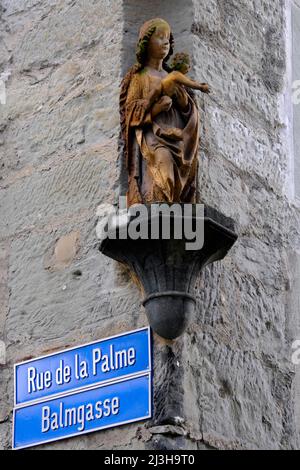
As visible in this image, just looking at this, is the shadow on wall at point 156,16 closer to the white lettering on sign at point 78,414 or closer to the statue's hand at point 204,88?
the statue's hand at point 204,88

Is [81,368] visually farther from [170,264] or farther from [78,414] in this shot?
[170,264]

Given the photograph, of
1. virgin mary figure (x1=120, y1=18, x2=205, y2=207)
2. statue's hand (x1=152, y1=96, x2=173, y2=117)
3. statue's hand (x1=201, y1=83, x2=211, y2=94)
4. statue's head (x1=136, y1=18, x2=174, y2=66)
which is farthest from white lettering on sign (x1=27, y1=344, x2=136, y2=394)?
statue's head (x1=136, y1=18, x2=174, y2=66)

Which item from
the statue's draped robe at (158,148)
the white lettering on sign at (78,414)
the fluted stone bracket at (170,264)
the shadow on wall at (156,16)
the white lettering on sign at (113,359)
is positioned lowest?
the white lettering on sign at (78,414)

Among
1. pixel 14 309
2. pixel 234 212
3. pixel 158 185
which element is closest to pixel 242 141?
pixel 234 212

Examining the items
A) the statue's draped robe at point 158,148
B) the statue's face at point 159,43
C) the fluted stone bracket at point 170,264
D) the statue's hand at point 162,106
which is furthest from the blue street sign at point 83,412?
the statue's face at point 159,43

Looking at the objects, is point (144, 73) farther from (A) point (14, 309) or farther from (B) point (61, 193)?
(A) point (14, 309)

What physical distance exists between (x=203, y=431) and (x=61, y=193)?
1.11 meters

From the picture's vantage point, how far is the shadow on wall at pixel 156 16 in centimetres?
562

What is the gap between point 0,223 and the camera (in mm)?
5773

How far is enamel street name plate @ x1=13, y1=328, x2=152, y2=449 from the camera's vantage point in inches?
199

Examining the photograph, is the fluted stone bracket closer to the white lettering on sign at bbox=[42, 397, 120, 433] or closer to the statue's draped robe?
the statue's draped robe

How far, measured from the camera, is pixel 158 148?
5.20 m

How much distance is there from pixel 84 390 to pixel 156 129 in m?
0.94

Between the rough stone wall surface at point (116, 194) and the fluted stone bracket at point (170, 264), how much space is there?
0.09 metres
